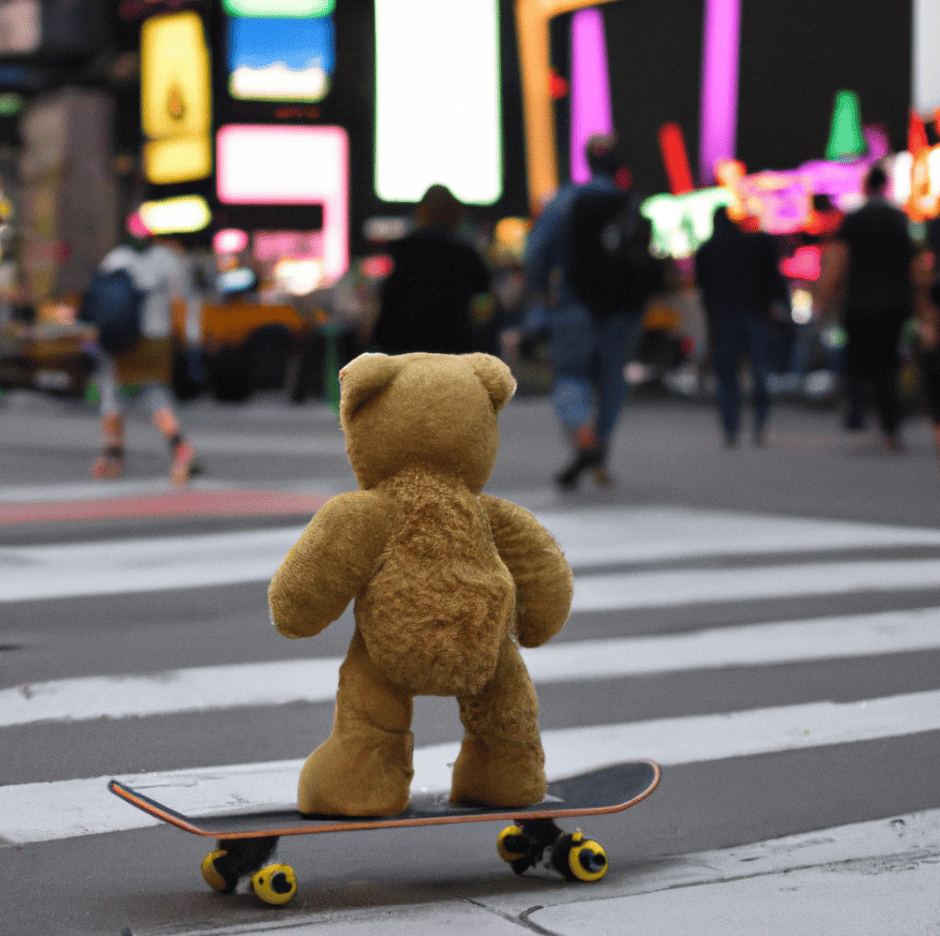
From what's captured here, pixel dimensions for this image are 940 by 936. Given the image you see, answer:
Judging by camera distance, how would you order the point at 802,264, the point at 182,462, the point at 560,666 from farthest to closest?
the point at 802,264, the point at 182,462, the point at 560,666

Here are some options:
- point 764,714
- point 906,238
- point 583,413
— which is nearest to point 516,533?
point 764,714

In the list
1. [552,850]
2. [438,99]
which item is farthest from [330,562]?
[438,99]

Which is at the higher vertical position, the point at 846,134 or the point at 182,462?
the point at 846,134

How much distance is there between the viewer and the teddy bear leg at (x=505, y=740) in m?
3.40

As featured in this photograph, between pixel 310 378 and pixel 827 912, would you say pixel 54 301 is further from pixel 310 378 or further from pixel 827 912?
pixel 827 912

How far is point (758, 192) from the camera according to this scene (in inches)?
1199

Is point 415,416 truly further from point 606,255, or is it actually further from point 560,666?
point 606,255

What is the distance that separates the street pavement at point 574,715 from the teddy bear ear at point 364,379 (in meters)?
0.96

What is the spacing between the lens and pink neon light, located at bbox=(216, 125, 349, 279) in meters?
31.2

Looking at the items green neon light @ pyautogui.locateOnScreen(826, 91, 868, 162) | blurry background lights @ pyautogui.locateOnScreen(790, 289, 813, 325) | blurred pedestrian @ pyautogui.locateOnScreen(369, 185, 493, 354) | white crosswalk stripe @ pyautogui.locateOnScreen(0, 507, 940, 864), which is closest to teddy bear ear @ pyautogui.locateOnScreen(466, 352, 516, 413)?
white crosswalk stripe @ pyautogui.locateOnScreen(0, 507, 940, 864)

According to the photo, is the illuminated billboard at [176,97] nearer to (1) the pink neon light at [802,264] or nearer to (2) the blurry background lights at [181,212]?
(2) the blurry background lights at [181,212]

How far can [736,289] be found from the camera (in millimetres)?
13477

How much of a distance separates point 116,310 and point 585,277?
9.66 ft

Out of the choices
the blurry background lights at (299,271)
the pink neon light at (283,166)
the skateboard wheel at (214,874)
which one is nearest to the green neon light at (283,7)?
the pink neon light at (283,166)
